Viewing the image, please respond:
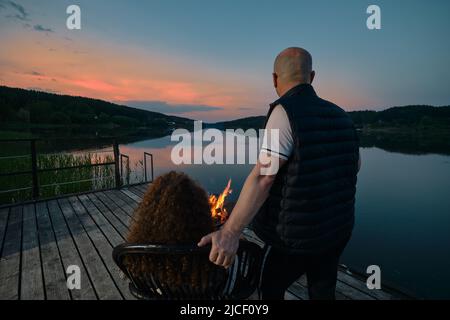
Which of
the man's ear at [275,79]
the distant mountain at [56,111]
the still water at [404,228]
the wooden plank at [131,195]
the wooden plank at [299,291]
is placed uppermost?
the distant mountain at [56,111]

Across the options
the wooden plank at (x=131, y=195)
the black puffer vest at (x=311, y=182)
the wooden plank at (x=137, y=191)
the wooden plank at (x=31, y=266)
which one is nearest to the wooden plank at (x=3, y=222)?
the wooden plank at (x=31, y=266)

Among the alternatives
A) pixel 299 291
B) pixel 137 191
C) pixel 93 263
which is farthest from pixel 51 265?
pixel 137 191

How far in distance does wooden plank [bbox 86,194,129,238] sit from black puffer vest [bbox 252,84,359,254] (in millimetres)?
3213

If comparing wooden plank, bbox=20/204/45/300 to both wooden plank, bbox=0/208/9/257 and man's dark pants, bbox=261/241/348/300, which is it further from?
man's dark pants, bbox=261/241/348/300

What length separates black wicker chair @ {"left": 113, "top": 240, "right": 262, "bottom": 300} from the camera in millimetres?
1224

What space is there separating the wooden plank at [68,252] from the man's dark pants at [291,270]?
6.52 feet

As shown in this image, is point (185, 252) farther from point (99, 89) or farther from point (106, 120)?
point (106, 120)

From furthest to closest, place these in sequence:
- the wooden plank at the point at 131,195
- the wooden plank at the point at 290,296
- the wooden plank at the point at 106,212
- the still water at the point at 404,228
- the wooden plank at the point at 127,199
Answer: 1. the still water at the point at 404,228
2. the wooden plank at the point at 131,195
3. the wooden plank at the point at 127,199
4. the wooden plank at the point at 106,212
5. the wooden plank at the point at 290,296

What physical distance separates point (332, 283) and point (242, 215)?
974 millimetres

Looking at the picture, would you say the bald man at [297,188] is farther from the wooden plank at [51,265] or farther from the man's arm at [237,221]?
the wooden plank at [51,265]

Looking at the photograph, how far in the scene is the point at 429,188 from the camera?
19188 mm

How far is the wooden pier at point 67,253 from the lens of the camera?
2.59 meters

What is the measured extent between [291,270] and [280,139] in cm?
82

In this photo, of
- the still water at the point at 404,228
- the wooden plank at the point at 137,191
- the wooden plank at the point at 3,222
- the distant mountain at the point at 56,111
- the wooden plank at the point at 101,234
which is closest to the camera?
the wooden plank at the point at 101,234
